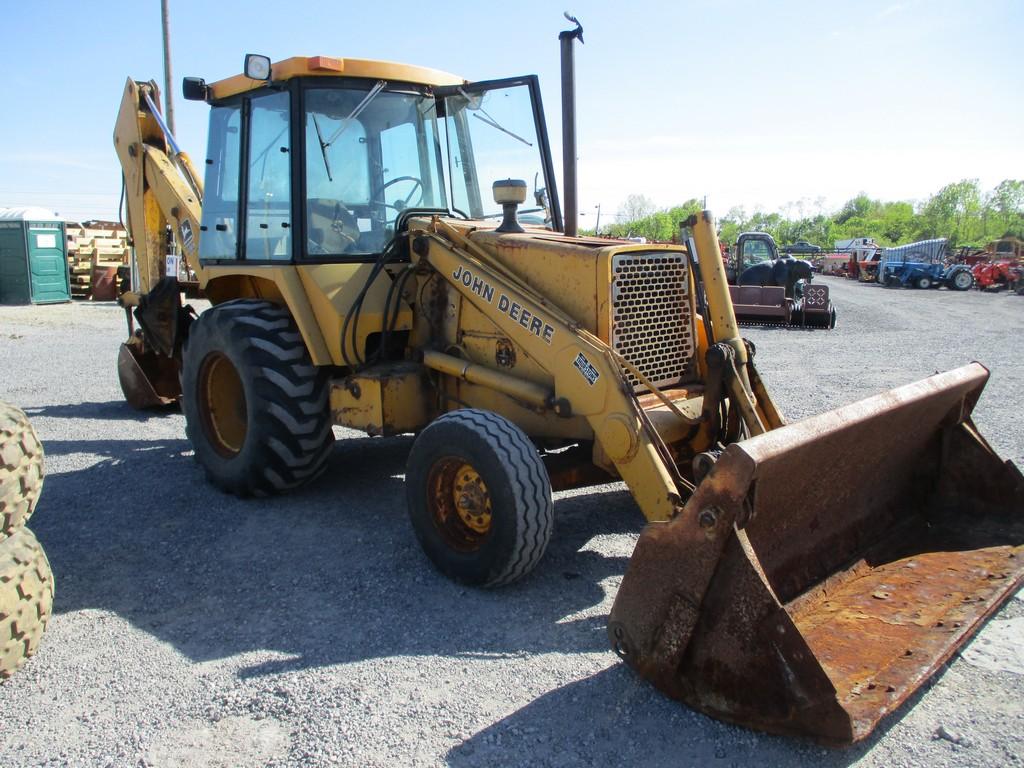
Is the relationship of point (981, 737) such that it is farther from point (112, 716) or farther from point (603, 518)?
point (112, 716)

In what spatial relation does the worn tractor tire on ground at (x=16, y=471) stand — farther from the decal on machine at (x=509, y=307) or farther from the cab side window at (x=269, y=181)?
the decal on machine at (x=509, y=307)

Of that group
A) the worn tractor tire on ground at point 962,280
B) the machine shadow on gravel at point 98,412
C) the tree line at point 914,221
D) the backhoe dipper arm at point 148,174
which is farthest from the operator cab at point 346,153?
the tree line at point 914,221

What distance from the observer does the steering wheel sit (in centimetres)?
528

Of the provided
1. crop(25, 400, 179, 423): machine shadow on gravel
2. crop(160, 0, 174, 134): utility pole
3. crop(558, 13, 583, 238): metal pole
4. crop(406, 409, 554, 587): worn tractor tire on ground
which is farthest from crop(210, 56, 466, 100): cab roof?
crop(160, 0, 174, 134): utility pole

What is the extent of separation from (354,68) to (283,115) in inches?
22.0

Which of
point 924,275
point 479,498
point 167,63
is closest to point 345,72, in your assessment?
point 479,498

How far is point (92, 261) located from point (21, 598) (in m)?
21.2

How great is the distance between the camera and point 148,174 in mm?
7363

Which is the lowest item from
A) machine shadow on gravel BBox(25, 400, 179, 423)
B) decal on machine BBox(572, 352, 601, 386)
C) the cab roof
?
machine shadow on gravel BBox(25, 400, 179, 423)

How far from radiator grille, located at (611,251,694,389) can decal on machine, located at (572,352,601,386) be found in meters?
0.23

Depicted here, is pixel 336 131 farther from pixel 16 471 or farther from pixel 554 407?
pixel 16 471

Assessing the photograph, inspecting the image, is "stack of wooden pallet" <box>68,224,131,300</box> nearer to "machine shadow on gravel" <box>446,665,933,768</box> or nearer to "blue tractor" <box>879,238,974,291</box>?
"machine shadow on gravel" <box>446,665,933,768</box>

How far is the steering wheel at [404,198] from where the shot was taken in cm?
528

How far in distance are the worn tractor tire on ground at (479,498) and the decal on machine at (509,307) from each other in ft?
1.78
